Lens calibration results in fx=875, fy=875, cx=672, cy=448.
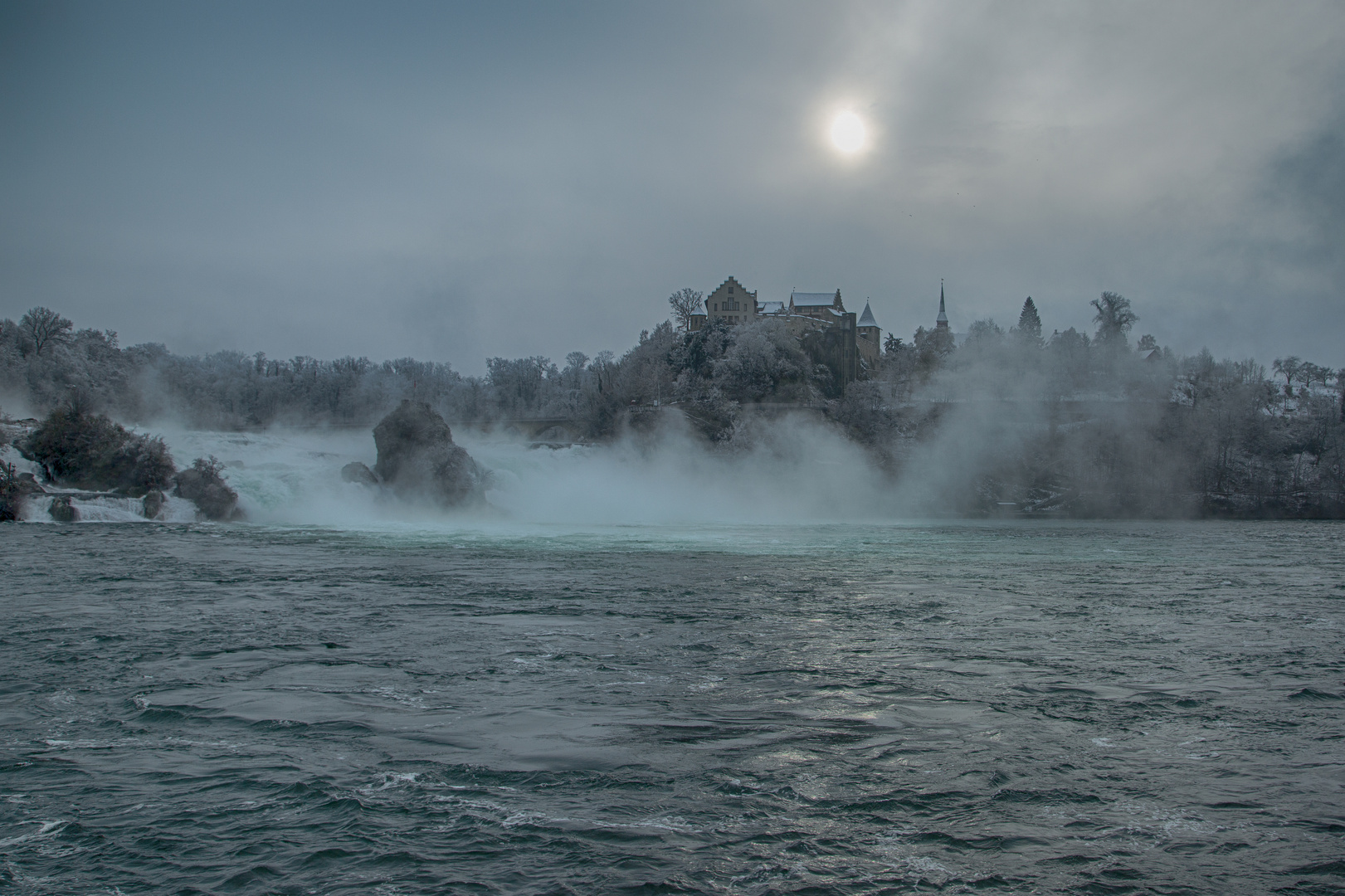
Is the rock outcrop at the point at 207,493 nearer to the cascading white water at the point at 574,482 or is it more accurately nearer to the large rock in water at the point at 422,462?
the cascading white water at the point at 574,482

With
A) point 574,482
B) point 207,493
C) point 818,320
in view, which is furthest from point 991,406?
point 207,493

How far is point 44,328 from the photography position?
8962 cm

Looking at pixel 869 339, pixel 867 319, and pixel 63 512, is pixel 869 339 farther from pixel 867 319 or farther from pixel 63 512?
pixel 63 512

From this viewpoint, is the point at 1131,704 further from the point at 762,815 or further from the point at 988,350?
the point at 988,350

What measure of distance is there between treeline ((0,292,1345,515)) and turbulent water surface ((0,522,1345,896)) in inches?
2918

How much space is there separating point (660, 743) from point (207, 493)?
148 ft

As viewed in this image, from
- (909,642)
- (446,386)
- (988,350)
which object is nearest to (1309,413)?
(988,350)

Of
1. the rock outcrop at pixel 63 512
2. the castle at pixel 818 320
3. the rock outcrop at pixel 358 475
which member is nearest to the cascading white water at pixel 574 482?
the rock outcrop at pixel 63 512

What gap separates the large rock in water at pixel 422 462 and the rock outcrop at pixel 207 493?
9.28 meters

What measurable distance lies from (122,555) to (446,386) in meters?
137

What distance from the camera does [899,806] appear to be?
742 centimetres

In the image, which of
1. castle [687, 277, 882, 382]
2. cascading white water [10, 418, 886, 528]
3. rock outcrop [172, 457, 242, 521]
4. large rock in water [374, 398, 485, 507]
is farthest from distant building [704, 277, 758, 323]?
rock outcrop [172, 457, 242, 521]

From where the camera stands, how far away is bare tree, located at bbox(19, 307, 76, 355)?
291 ft

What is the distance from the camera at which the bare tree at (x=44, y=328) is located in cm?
8856
